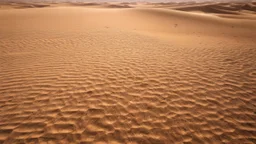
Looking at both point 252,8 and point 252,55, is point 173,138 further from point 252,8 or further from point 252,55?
point 252,8

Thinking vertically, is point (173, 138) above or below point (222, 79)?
below

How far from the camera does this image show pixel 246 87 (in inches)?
170

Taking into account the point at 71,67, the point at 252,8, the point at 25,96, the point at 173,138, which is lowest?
the point at 173,138

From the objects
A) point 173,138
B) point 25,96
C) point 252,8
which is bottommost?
point 173,138

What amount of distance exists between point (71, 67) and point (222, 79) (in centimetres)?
511

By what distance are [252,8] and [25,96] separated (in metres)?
46.0

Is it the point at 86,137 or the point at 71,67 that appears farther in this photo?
the point at 71,67

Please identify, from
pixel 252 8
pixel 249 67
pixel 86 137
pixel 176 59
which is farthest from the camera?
pixel 252 8

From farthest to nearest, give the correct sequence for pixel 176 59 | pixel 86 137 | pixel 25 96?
pixel 176 59 < pixel 25 96 < pixel 86 137

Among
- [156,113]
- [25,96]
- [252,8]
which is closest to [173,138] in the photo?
[156,113]

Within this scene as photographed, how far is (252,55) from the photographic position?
6730 millimetres

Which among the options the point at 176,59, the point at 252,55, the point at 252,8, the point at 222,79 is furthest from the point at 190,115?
the point at 252,8

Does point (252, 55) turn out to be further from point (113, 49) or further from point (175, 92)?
point (113, 49)

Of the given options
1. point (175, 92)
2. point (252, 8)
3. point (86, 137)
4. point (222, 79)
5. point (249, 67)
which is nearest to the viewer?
point (86, 137)
